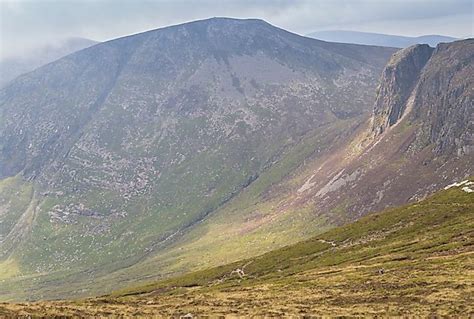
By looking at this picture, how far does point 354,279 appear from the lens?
100375mm

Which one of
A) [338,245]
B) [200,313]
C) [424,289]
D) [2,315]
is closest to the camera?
[2,315]

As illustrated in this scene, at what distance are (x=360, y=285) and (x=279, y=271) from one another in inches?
2555

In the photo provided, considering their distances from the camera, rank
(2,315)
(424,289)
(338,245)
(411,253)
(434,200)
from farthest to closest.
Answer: (434,200) < (338,245) < (411,253) < (424,289) < (2,315)

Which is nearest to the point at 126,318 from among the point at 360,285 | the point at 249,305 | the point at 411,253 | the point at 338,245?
the point at 249,305

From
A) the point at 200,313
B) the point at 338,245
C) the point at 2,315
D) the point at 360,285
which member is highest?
the point at 2,315

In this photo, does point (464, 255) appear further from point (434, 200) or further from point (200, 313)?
point (434, 200)

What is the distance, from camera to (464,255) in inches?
4112

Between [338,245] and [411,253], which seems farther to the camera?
[338,245]

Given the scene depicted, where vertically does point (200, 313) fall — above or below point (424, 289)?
above

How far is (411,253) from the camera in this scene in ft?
409

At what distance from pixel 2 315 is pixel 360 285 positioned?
62.1 m

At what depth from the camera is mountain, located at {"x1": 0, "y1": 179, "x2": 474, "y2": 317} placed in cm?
7262

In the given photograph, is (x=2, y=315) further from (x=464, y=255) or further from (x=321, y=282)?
(x=464, y=255)

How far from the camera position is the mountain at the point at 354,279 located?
72.6 m
